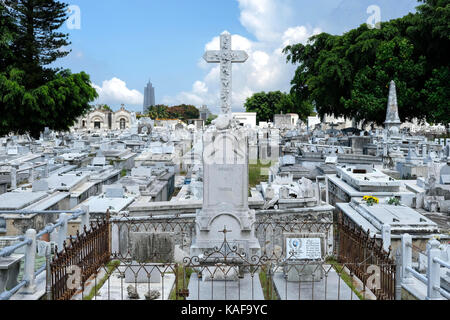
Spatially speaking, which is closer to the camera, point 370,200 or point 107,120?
point 370,200

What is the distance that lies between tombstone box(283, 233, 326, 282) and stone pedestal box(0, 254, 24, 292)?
3.42 metres

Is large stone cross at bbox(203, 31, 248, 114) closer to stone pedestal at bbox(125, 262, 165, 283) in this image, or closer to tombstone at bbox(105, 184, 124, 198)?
stone pedestal at bbox(125, 262, 165, 283)

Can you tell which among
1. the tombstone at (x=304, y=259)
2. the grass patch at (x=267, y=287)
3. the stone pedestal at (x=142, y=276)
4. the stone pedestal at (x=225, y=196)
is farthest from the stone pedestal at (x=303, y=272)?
the stone pedestal at (x=142, y=276)

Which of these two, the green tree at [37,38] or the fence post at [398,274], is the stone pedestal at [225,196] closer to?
the fence post at [398,274]

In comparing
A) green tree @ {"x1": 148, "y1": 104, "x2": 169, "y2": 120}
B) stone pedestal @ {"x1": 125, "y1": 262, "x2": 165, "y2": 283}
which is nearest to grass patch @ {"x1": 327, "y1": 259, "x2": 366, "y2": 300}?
stone pedestal @ {"x1": 125, "y1": 262, "x2": 165, "y2": 283}

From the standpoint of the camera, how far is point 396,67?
2814 centimetres

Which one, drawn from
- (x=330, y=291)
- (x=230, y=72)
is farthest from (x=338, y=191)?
(x=330, y=291)

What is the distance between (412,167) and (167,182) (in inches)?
342

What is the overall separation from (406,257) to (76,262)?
4.37 m

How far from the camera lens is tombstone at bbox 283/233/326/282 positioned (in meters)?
5.99

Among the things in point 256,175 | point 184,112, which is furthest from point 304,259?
point 184,112

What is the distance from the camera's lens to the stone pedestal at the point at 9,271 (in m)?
5.00

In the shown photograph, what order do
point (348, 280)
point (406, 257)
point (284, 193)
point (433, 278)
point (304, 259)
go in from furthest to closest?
point (284, 193) → point (348, 280) → point (304, 259) → point (406, 257) → point (433, 278)

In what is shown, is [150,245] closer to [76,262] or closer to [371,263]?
[76,262]
